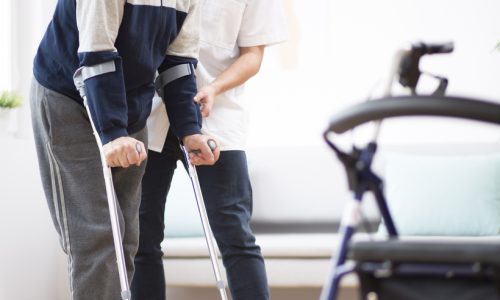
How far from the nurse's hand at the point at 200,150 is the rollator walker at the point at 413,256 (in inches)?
31.4

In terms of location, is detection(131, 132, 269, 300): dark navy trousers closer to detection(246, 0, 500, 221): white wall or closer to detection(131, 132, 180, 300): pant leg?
Answer: detection(131, 132, 180, 300): pant leg

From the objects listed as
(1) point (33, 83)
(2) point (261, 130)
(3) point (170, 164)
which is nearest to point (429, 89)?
(2) point (261, 130)

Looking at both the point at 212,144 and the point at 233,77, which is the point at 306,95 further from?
the point at 212,144

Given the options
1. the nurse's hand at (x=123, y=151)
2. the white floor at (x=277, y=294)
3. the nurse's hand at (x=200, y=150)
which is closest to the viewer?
the nurse's hand at (x=123, y=151)

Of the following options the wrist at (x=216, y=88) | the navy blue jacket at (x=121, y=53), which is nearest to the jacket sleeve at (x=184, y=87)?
the navy blue jacket at (x=121, y=53)

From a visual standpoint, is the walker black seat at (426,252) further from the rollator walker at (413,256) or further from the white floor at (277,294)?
the white floor at (277,294)

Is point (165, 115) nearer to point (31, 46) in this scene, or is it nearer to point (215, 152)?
point (215, 152)

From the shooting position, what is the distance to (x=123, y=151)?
1.62 metres

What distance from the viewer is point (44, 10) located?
362 cm

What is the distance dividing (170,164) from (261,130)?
5.68 feet

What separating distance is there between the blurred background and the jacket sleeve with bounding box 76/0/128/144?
1602 millimetres

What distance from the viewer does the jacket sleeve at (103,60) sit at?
1.63m

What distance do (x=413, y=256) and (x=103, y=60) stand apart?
875mm

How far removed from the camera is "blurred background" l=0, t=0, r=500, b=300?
3.30m
